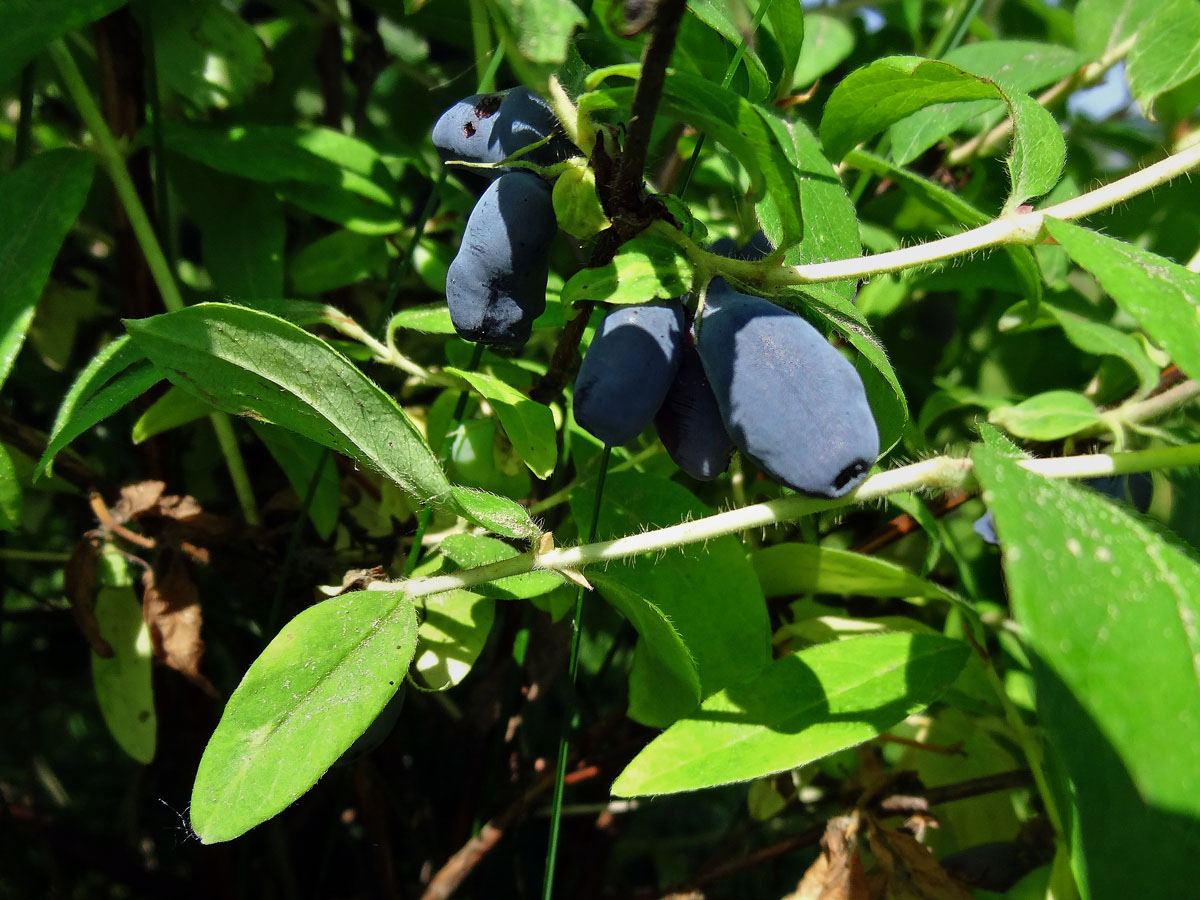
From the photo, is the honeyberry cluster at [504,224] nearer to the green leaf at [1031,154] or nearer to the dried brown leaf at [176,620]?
the green leaf at [1031,154]

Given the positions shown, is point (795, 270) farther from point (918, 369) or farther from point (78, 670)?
point (78, 670)

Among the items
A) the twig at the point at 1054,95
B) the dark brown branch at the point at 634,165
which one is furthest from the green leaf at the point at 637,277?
the twig at the point at 1054,95

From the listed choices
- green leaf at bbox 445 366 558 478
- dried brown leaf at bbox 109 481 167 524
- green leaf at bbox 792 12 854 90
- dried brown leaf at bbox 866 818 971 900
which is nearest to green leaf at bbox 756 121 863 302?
green leaf at bbox 445 366 558 478

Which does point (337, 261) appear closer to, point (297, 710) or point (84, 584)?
point (84, 584)

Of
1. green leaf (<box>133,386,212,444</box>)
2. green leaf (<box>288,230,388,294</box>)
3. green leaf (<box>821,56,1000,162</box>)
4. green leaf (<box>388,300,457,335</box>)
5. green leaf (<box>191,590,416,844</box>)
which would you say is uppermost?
green leaf (<box>821,56,1000,162</box>)

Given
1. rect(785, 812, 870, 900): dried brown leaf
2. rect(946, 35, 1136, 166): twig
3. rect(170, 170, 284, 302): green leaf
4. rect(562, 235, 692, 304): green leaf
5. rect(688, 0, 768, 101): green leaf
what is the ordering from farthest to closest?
rect(946, 35, 1136, 166): twig, rect(170, 170, 284, 302): green leaf, rect(785, 812, 870, 900): dried brown leaf, rect(688, 0, 768, 101): green leaf, rect(562, 235, 692, 304): green leaf

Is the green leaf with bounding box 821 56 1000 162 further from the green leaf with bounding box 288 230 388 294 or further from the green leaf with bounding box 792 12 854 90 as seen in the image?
the green leaf with bounding box 288 230 388 294

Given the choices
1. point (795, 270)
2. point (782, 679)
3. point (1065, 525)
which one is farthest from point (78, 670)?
point (1065, 525)

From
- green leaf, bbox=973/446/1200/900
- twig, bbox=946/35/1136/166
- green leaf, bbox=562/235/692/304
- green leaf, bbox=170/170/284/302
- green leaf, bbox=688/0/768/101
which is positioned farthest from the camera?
twig, bbox=946/35/1136/166
